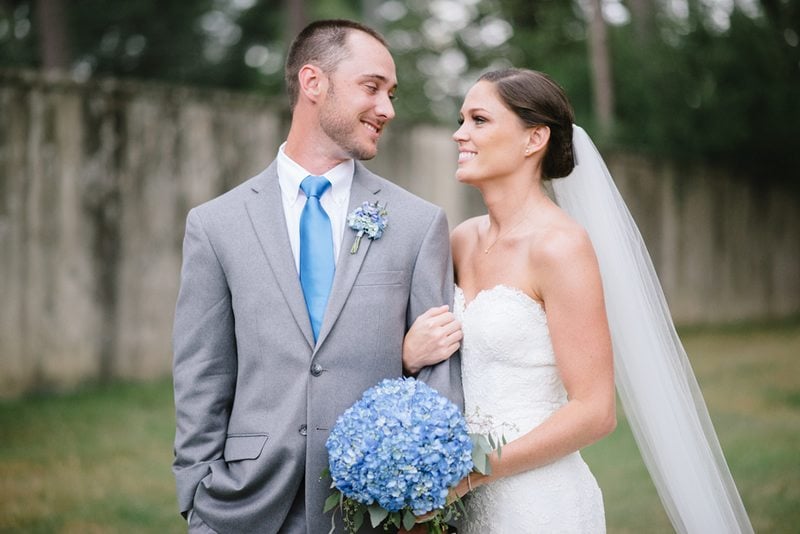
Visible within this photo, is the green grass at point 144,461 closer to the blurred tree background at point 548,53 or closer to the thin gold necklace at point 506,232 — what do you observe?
the thin gold necklace at point 506,232

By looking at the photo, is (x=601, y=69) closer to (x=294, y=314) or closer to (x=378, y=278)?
(x=378, y=278)

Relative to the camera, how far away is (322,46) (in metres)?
3.45

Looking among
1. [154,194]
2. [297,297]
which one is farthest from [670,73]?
[297,297]

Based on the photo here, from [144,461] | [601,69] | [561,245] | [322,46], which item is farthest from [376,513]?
[601,69]

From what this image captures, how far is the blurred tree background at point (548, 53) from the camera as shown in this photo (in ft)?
46.4

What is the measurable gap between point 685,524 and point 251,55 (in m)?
21.1


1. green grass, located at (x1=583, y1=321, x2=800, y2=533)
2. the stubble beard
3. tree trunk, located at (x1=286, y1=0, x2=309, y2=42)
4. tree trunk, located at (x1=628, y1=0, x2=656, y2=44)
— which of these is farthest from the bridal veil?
tree trunk, located at (x1=286, y1=0, x2=309, y2=42)

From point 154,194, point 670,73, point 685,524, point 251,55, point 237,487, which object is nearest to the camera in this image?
point 237,487

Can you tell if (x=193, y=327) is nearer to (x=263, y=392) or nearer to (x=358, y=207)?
(x=263, y=392)

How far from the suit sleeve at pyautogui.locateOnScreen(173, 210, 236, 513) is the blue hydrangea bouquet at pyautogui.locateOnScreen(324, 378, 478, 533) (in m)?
0.52

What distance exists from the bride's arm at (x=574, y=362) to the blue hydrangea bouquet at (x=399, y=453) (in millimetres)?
313

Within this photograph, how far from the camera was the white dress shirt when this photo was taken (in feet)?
10.7

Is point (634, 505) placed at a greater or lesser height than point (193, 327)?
lesser

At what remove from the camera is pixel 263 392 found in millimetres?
3084
